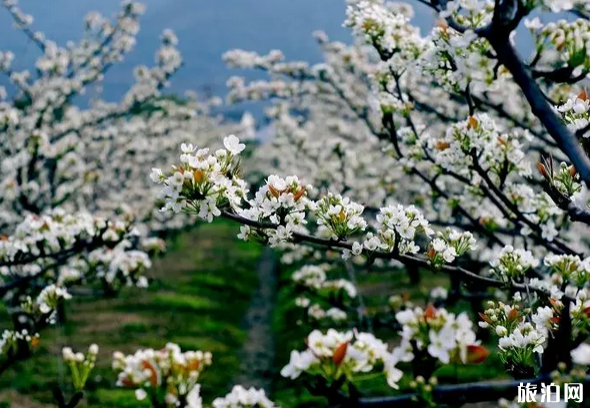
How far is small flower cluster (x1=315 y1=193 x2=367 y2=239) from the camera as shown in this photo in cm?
325

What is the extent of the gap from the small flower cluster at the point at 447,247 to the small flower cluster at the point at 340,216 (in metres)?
0.44

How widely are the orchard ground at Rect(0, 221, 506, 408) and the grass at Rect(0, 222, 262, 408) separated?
0.9 inches

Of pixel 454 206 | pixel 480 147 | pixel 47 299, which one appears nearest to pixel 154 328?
pixel 47 299

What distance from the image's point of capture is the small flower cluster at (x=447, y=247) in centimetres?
339

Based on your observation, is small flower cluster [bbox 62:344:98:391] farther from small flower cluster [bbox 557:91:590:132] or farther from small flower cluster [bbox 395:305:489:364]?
small flower cluster [bbox 557:91:590:132]

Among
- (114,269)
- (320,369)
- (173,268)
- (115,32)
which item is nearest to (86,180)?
(115,32)

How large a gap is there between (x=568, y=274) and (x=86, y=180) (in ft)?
40.8

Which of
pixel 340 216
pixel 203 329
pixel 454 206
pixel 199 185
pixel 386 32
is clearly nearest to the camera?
pixel 199 185

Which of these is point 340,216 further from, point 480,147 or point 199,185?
point 480,147

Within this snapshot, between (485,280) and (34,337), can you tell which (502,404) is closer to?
(485,280)

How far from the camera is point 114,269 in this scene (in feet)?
23.7

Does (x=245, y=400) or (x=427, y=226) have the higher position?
(x=427, y=226)

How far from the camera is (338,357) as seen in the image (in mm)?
2051

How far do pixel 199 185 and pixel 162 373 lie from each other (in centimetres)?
92
